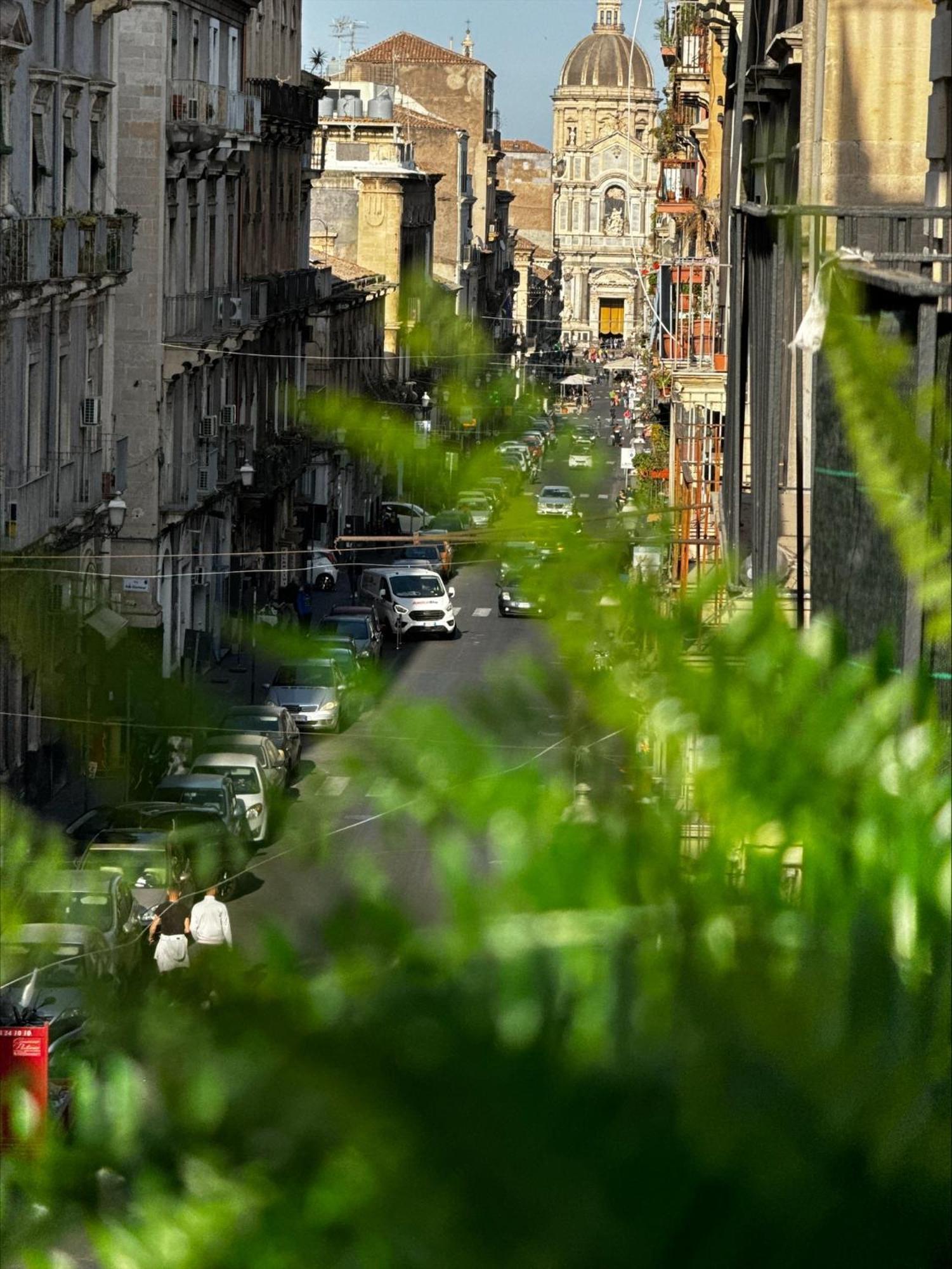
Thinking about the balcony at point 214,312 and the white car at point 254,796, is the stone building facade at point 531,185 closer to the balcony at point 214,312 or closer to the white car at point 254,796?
the balcony at point 214,312

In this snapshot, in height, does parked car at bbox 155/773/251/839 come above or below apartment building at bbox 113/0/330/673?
below

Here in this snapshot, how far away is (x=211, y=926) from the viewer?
8.95ft

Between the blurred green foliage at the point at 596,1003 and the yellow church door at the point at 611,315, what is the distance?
549 ft

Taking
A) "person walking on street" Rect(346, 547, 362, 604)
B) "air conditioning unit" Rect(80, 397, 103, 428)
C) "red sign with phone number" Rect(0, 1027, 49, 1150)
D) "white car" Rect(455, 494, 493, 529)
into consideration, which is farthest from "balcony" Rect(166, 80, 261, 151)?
"white car" Rect(455, 494, 493, 529)

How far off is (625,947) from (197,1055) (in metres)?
0.30

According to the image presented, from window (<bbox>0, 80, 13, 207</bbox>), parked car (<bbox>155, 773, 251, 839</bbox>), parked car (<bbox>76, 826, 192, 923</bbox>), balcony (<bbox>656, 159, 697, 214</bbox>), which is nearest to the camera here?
parked car (<bbox>76, 826, 192, 923</bbox>)

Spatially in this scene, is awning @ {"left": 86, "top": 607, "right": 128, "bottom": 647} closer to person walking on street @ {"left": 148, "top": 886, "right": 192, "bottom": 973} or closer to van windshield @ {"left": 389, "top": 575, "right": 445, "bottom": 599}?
person walking on street @ {"left": 148, "top": 886, "right": 192, "bottom": 973}

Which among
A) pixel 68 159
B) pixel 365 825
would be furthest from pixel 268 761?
pixel 68 159

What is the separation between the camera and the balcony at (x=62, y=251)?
26031 millimetres

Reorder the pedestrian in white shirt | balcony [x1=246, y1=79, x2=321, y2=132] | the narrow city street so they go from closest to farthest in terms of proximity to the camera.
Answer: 1. the narrow city street
2. the pedestrian in white shirt
3. balcony [x1=246, y1=79, x2=321, y2=132]

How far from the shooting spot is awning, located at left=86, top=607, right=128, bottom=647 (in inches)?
617

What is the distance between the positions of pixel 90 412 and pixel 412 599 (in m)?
12.1

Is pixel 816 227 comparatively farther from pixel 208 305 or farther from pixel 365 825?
pixel 208 305

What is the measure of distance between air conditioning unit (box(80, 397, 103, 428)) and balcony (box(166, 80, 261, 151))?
5.06 meters
